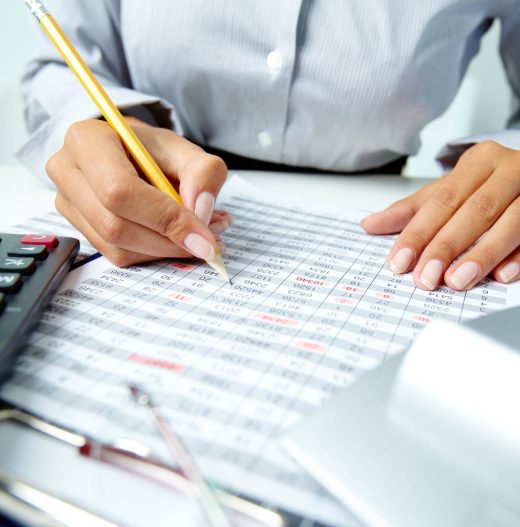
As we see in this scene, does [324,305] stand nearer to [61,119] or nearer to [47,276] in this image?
[47,276]

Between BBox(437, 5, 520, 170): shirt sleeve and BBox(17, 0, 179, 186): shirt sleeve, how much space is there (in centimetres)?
26

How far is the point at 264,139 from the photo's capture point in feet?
1.65

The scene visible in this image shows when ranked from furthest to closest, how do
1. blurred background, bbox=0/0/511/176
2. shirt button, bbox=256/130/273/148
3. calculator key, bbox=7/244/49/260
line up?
blurred background, bbox=0/0/511/176
shirt button, bbox=256/130/273/148
calculator key, bbox=7/244/49/260

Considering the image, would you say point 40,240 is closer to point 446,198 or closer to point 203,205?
point 203,205

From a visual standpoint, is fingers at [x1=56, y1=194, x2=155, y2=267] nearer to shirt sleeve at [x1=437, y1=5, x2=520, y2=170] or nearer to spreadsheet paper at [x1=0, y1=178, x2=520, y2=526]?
spreadsheet paper at [x1=0, y1=178, x2=520, y2=526]

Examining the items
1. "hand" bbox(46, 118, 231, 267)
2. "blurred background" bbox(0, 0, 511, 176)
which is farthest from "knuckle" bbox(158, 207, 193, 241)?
"blurred background" bbox(0, 0, 511, 176)

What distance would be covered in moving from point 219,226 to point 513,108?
460 mm

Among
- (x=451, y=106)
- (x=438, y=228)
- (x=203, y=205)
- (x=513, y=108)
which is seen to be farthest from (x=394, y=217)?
(x=451, y=106)

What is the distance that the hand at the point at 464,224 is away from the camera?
29cm

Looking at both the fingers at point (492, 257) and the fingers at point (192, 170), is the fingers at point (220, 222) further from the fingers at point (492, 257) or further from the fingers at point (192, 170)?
the fingers at point (492, 257)

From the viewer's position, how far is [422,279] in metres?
0.28

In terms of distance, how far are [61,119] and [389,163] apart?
35cm

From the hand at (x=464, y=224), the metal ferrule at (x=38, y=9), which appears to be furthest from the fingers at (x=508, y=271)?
the metal ferrule at (x=38, y=9)

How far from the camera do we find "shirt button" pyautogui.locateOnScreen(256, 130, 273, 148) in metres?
0.50
